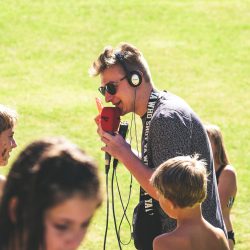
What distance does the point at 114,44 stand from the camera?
1554 centimetres

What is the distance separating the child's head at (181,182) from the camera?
478 cm

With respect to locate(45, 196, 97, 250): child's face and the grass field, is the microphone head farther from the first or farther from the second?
the grass field

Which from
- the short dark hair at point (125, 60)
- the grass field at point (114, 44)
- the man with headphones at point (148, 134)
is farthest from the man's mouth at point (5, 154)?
the grass field at point (114, 44)

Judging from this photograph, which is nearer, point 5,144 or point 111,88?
point 111,88

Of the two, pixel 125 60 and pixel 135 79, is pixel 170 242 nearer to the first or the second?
pixel 135 79

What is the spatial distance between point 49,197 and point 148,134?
2.45 meters

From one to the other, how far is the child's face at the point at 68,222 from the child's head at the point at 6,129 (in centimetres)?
285

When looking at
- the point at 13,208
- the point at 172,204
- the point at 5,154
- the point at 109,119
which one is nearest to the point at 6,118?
the point at 5,154

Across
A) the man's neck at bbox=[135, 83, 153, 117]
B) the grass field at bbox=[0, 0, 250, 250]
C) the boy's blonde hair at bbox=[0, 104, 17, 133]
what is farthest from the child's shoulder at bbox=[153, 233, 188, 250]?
the grass field at bbox=[0, 0, 250, 250]

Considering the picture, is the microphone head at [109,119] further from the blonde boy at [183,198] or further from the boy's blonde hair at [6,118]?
the blonde boy at [183,198]

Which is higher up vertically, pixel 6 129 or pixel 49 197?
pixel 6 129

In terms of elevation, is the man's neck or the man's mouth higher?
the man's neck

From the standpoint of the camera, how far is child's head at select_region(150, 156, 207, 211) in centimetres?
478

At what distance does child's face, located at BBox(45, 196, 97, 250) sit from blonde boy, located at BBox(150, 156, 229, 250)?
6.00 ft
